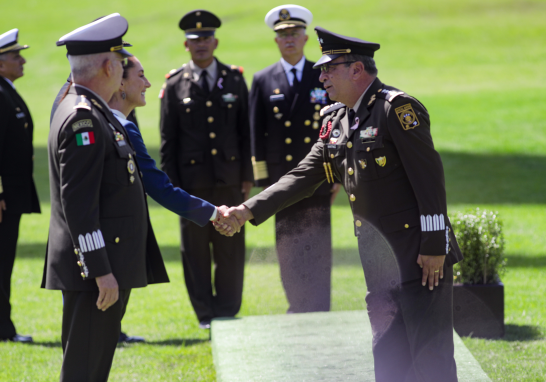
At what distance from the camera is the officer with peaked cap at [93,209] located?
2861mm

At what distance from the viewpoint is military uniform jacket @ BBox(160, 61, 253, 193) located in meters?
5.41

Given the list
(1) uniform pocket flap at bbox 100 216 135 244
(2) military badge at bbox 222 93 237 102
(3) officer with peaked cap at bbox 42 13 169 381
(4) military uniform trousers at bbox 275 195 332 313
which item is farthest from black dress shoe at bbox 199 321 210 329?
(1) uniform pocket flap at bbox 100 216 135 244

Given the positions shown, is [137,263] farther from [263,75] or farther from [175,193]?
[263,75]

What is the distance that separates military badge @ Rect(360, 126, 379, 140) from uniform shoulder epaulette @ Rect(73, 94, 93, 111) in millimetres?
1270

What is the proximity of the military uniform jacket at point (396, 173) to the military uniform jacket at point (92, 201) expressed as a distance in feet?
3.42

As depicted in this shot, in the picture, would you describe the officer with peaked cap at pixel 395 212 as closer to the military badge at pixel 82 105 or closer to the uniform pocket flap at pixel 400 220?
the uniform pocket flap at pixel 400 220

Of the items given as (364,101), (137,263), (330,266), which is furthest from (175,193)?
(330,266)

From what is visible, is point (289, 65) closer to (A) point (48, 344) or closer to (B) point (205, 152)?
(B) point (205, 152)

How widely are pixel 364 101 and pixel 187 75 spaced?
7.98ft

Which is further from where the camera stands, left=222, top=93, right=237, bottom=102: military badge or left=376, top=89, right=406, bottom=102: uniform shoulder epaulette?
left=222, top=93, right=237, bottom=102: military badge

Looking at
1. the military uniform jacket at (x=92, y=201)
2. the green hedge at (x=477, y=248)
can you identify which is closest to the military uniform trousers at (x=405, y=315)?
the military uniform jacket at (x=92, y=201)

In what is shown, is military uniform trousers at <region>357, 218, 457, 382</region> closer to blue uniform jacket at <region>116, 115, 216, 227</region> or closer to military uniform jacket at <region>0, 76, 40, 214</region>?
blue uniform jacket at <region>116, 115, 216, 227</region>

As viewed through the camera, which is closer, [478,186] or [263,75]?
[263,75]

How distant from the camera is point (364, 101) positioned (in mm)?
3369
